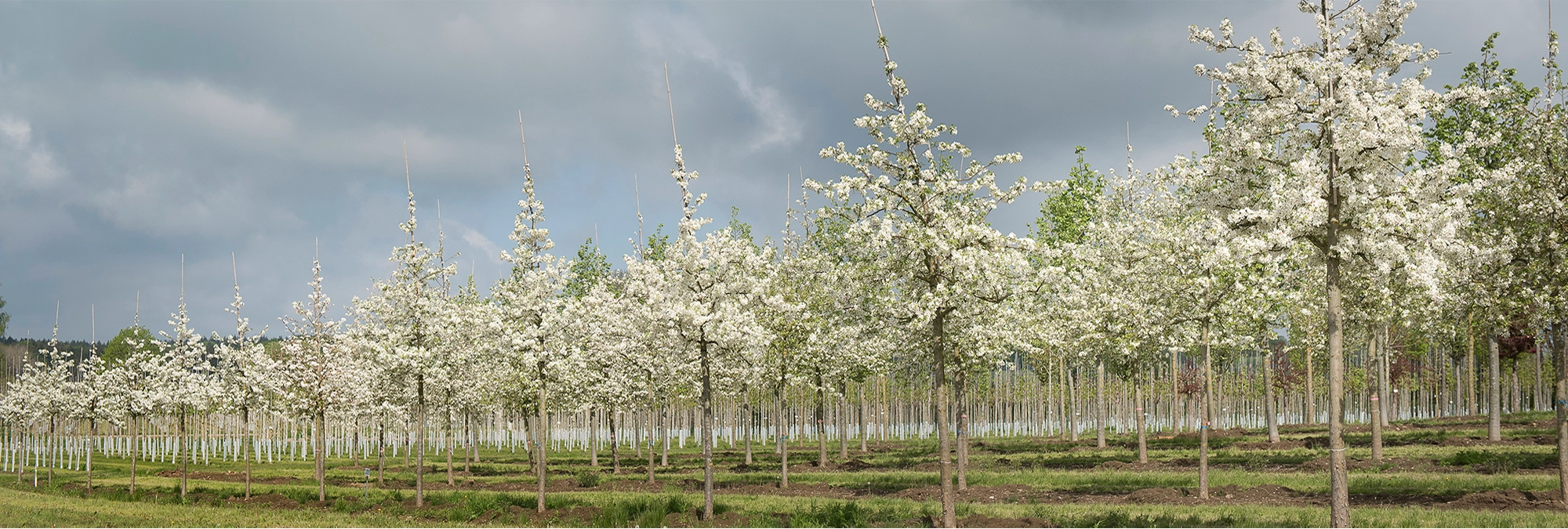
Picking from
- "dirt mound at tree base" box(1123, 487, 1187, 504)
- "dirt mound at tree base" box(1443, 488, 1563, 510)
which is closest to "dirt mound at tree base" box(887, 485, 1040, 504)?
"dirt mound at tree base" box(1123, 487, 1187, 504)

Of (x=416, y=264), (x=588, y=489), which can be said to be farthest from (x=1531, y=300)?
(x=416, y=264)

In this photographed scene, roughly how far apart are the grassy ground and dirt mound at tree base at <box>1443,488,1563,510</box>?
0.96 feet

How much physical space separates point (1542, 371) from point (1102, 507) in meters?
74.7

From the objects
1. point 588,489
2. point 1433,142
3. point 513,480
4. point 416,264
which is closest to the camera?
point 416,264

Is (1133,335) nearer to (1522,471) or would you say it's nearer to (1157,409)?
(1522,471)

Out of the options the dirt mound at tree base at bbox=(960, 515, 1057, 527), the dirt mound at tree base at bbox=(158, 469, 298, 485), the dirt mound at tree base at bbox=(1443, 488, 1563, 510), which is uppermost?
the dirt mound at tree base at bbox=(1443, 488, 1563, 510)

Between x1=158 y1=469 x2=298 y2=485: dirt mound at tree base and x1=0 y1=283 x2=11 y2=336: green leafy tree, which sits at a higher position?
x1=0 y1=283 x2=11 y2=336: green leafy tree

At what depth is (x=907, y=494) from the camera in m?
23.6

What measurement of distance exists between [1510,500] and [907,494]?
42.1 feet

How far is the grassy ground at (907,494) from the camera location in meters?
17.8

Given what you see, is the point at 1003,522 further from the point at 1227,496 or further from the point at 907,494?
the point at 1227,496

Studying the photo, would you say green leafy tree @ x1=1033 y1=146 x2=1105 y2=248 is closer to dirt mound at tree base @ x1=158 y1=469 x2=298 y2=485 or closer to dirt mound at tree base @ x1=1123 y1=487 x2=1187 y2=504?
dirt mound at tree base @ x1=1123 y1=487 x2=1187 y2=504

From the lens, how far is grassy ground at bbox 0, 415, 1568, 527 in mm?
17844

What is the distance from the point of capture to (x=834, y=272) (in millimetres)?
17672
